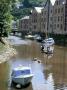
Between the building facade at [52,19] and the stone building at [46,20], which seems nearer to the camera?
the building facade at [52,19]

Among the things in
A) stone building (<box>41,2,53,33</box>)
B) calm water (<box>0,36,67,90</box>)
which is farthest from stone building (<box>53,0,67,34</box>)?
calm water (<box>0,36,67,90</box>)

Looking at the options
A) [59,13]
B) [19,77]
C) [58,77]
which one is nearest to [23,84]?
[19,77]

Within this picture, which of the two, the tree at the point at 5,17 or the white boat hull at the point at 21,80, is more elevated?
the tree at the point at 5,17

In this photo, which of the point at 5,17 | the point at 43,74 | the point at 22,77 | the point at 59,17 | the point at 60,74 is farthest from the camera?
the point at 59,17

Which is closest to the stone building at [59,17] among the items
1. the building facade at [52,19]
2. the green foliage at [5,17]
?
the building facade at [52,19]

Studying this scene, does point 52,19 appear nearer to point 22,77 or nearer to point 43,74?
point 43,74

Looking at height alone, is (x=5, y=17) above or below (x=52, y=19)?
above

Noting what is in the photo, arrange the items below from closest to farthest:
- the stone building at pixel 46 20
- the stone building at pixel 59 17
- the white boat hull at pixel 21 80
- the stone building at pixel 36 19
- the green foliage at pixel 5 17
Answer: the white boat hull at pixel 21 80
the green foliage at pixel 5 17
the stone building at pixel 59 17
the stone building at pixel 46 20
the stone building at pixel 36 19

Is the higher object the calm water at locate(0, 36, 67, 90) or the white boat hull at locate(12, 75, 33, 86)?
the white boat hull at locate(12, 75, 33, 86)

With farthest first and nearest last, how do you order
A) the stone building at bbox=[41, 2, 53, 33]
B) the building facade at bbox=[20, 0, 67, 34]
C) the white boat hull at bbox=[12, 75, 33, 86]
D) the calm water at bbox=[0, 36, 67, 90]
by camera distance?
1. the stone building at bbox=[41, 2, 53, 33]
2. the building facade at bbox=[20, 0, 67, 34]
3. the calm water at bbox=[0, 36, 67, 90]
4. the white boat hull at bbox=[12, 75, 33, 86]

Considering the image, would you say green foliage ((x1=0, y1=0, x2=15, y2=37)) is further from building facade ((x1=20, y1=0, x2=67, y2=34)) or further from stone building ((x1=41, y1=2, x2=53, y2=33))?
stone building ((x1=41, y1=2, x2=53, y2=33))

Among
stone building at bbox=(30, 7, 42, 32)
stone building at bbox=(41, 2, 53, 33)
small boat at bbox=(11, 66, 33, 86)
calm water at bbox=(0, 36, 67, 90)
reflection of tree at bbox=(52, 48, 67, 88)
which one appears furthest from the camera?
stone building at bbox=(30, 7, 42, 32)

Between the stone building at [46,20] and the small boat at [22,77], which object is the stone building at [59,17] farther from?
the small boat at [22,77]

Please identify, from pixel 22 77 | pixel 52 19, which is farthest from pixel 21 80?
pixel 52 19
